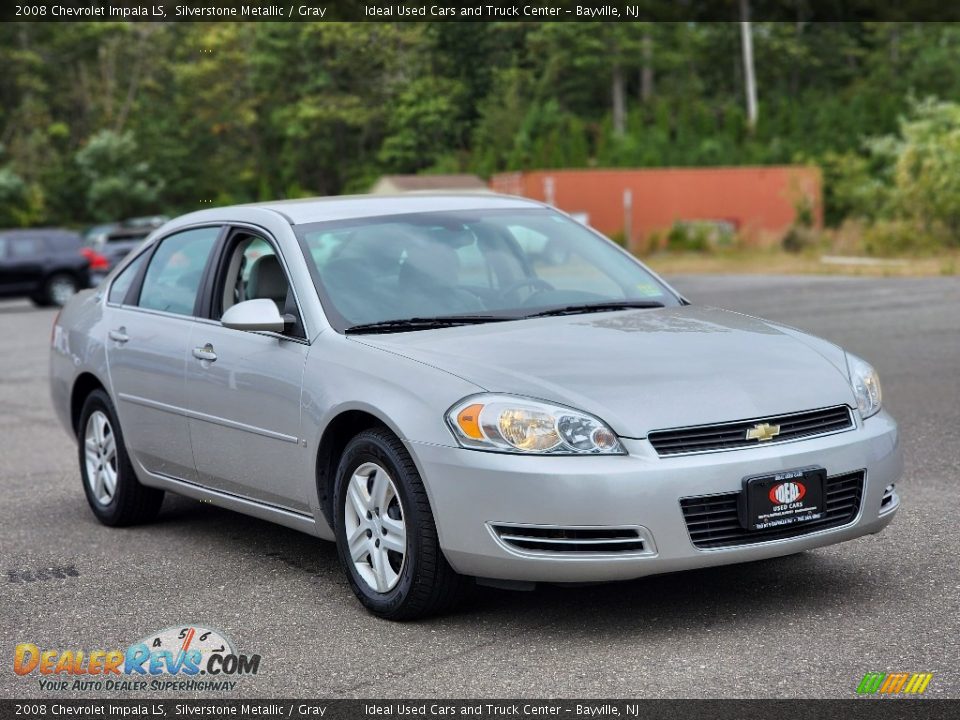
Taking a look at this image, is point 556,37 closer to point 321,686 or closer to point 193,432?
point 193,432

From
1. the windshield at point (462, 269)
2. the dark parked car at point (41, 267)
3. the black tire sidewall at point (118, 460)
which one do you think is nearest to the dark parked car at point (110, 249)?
the dark parked car at point (41, 267)

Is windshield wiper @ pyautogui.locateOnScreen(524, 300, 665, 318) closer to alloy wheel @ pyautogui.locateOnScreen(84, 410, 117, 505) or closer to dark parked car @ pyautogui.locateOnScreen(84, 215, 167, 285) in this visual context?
alloy wheel @ pyautogui.locateOnScreen(84, 410, 117, 505)

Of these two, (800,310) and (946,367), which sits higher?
(946,367)

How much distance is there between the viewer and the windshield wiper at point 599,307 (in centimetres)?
620

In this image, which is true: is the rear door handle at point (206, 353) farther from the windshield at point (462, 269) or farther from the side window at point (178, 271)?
the windshield at point (462, 269)

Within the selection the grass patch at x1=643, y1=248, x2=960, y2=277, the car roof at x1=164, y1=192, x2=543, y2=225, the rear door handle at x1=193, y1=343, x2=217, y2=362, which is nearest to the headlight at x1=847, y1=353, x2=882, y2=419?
the car roof at x1=164, y1=192, x2=543, y2=225

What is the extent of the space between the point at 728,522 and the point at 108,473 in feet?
12.4

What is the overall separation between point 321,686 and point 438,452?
888mm

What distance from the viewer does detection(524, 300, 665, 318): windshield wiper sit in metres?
6.20

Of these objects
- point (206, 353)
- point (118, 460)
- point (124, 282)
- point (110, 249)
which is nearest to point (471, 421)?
point (206, 353)

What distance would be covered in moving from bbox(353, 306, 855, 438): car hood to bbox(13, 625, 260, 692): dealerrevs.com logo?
123cm

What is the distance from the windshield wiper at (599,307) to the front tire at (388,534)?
1.01 meters

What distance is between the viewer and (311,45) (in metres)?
20.1

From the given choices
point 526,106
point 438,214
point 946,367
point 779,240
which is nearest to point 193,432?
point 438,214
